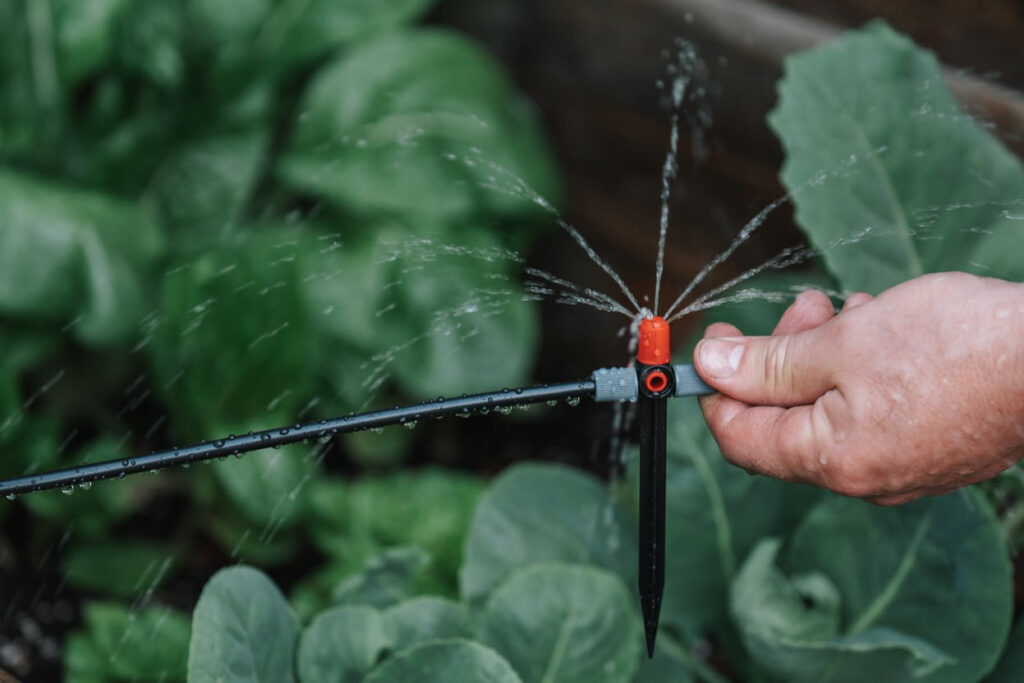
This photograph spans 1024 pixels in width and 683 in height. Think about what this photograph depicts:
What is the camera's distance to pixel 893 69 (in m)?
1.30

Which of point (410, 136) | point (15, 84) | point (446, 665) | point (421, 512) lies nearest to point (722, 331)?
point (446, 665)

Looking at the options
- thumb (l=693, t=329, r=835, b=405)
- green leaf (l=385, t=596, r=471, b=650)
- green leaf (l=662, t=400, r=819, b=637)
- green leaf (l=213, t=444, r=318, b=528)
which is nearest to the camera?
thumb (l=693, t=329, r=835, b=405)

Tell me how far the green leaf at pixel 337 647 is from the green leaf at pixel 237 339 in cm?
65

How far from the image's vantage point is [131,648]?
Answer: 1.33m

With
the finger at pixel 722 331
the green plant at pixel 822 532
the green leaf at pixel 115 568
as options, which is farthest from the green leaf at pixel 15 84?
the finger at pixel 722 331

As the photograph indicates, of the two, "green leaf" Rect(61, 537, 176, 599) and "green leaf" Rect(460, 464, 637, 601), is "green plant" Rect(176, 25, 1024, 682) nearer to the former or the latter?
"green leaf" Rect(460, 464, 637, 601)

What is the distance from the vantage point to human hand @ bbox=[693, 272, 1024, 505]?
81 cm

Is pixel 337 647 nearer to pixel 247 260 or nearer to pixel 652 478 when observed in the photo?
pixel 652 478

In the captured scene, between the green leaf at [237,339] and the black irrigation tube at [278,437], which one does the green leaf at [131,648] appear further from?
the black irrigation tube at [278,437]

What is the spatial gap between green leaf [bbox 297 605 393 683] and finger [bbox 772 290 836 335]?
20.4 inches

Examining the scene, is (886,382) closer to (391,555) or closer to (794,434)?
(794,434)

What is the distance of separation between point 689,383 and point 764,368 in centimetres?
7

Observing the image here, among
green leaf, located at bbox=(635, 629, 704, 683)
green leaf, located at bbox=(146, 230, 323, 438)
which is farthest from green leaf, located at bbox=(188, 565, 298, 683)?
green leaf, located at bbox=(146, 230, 323, 438)

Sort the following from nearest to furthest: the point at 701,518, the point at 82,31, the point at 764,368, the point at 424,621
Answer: the point at 764,368 → the point at 424,621 → the point at 701,518 → the point at 82,31
